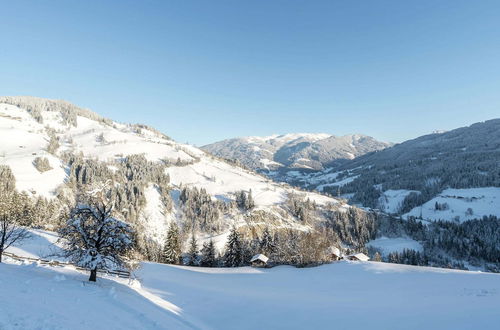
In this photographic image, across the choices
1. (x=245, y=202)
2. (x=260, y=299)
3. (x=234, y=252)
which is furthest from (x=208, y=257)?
(x=245, y=202)

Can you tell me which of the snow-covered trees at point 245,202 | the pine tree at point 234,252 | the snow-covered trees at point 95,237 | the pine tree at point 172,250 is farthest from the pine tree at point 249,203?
the snow-covered trees at point 95,237

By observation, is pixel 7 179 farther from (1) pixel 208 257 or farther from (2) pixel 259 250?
(2) pixel 259 250

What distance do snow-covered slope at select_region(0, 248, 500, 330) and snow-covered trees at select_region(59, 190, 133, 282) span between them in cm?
213

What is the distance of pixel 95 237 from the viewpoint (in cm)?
2628

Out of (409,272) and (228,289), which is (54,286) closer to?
(228,289)

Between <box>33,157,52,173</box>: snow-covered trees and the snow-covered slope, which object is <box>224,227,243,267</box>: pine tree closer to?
the snow-covered slope

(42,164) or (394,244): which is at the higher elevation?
(42,164)

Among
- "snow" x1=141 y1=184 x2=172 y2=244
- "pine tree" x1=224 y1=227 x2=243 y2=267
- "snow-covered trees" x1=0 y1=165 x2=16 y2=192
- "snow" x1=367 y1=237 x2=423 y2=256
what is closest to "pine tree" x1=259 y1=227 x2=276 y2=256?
"pine tree" x1=224 y1=227 x2=243 y2=267

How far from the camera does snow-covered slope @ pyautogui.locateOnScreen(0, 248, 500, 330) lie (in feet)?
51.8

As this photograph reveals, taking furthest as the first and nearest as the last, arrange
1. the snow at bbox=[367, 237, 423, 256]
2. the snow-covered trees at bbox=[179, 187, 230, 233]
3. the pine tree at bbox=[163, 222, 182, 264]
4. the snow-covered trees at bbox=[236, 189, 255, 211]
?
the snow-covered trees at bbox=[236, 189, 255, 211]
the snow at bbox=[367, 237, 423, 256]
the snow-covered trees at bbox=[179, 187, 230, 233]
the pine tree at bbox=[163, 222, 182, 264]

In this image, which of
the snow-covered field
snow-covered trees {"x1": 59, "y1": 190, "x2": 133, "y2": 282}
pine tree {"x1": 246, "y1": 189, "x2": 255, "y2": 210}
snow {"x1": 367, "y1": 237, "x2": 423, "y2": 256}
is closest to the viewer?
the snow-covered field

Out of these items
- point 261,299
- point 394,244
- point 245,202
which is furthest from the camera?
point 245,202

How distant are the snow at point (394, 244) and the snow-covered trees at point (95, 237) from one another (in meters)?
168

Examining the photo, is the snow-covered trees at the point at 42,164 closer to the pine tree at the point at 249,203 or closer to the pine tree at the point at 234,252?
the pine tree at the point at 249,203
